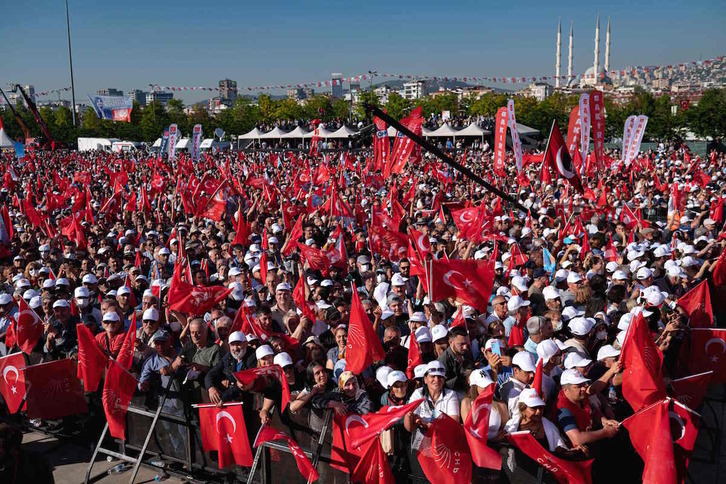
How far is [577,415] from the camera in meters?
5.00

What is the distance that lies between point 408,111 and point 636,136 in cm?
5708

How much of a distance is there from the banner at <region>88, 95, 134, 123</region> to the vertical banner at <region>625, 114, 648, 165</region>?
39122 mm

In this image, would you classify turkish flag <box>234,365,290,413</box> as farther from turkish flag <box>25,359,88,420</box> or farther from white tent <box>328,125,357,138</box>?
white tent <box>328,125,357,138</box>

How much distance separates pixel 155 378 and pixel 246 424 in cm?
123

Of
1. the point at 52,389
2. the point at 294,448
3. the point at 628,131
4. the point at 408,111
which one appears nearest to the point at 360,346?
the point at 294,448

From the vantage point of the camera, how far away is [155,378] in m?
6.58

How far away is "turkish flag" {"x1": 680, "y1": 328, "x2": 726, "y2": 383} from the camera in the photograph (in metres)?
6.69

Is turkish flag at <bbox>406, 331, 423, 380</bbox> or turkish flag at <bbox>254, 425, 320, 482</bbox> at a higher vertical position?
turkish flag at <bbox>406, 331, 423, 380</bbox>

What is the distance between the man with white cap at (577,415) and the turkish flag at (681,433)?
412mm

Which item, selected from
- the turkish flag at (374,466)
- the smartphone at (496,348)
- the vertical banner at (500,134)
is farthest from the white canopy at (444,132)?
the turkish flag at (374,466)

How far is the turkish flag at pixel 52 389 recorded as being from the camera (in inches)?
278

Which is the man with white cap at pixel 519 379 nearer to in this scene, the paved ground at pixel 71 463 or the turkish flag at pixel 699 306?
the turkish flag at pixel 699 306

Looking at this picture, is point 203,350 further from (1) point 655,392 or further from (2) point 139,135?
(2) point 139,135

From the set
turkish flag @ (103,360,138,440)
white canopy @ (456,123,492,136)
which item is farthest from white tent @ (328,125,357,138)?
turkish flag @ (103,360,138,440)
